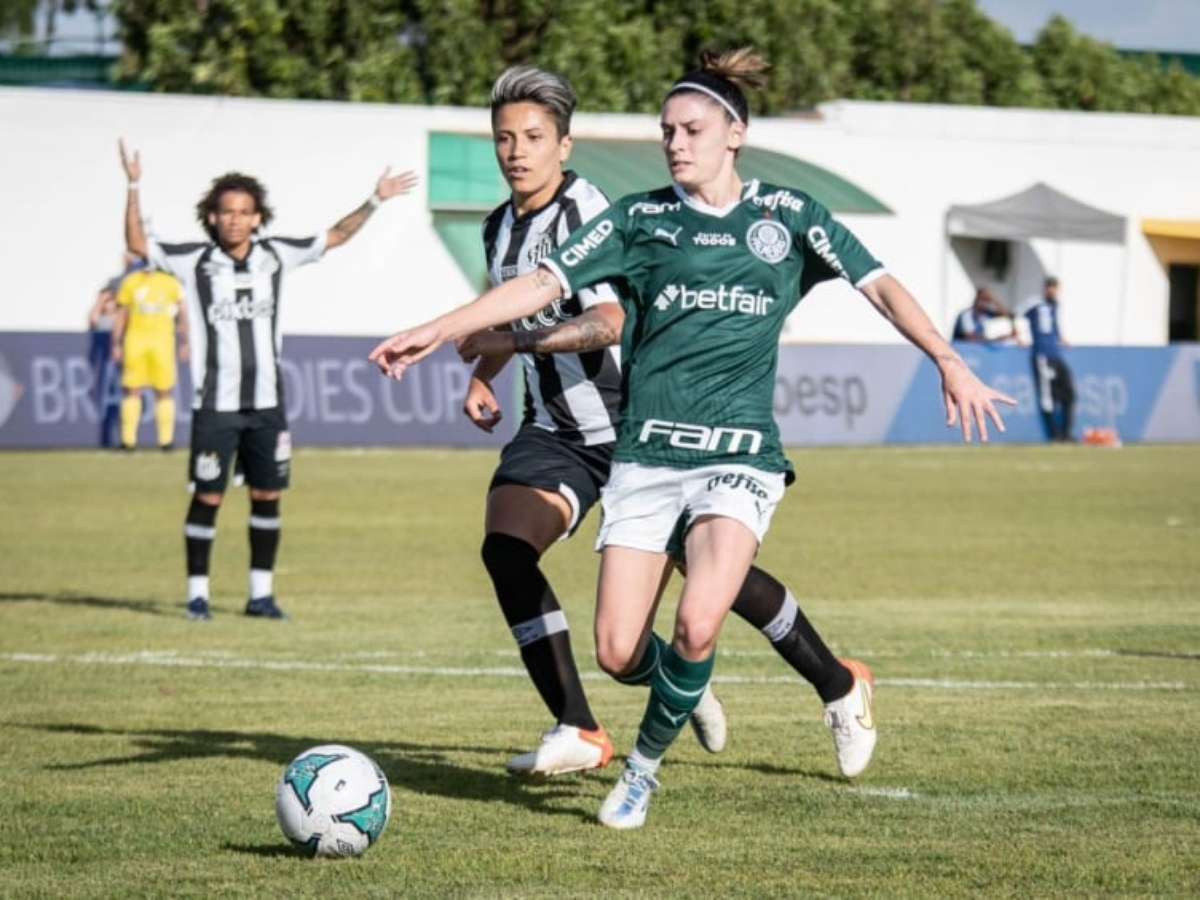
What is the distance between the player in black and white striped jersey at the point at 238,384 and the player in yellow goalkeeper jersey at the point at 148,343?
13.5 metres

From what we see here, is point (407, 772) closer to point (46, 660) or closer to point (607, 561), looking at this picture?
point (607, 561)

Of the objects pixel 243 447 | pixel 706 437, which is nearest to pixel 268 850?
pixel 706 437

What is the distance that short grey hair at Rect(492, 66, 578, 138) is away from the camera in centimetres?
783

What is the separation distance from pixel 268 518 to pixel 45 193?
2106 cm

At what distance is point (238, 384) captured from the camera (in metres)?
13.3

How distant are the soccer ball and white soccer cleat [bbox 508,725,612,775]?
1.10 meters

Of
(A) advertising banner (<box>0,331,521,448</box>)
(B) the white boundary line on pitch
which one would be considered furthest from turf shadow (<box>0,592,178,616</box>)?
(A) advertising banner (<box>0,331,521,448</box>)

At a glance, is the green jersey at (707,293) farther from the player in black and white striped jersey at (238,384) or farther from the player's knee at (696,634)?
the player in black and white striped jersey at (238,384)

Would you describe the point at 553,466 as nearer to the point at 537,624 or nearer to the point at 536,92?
the point at 537,624

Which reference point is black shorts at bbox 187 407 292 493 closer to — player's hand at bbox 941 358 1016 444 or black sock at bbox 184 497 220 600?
black sock at bbox 184 497 220 600

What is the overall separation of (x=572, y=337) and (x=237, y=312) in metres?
6.55

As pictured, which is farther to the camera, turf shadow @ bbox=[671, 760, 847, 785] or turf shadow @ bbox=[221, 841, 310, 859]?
turf shadow @ bbox=[671, 760, 847, 785]

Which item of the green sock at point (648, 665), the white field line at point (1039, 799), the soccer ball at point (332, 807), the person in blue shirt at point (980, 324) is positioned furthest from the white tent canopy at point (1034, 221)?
the soccer ball at point (332, 807)

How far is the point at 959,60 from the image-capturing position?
54.7 m
